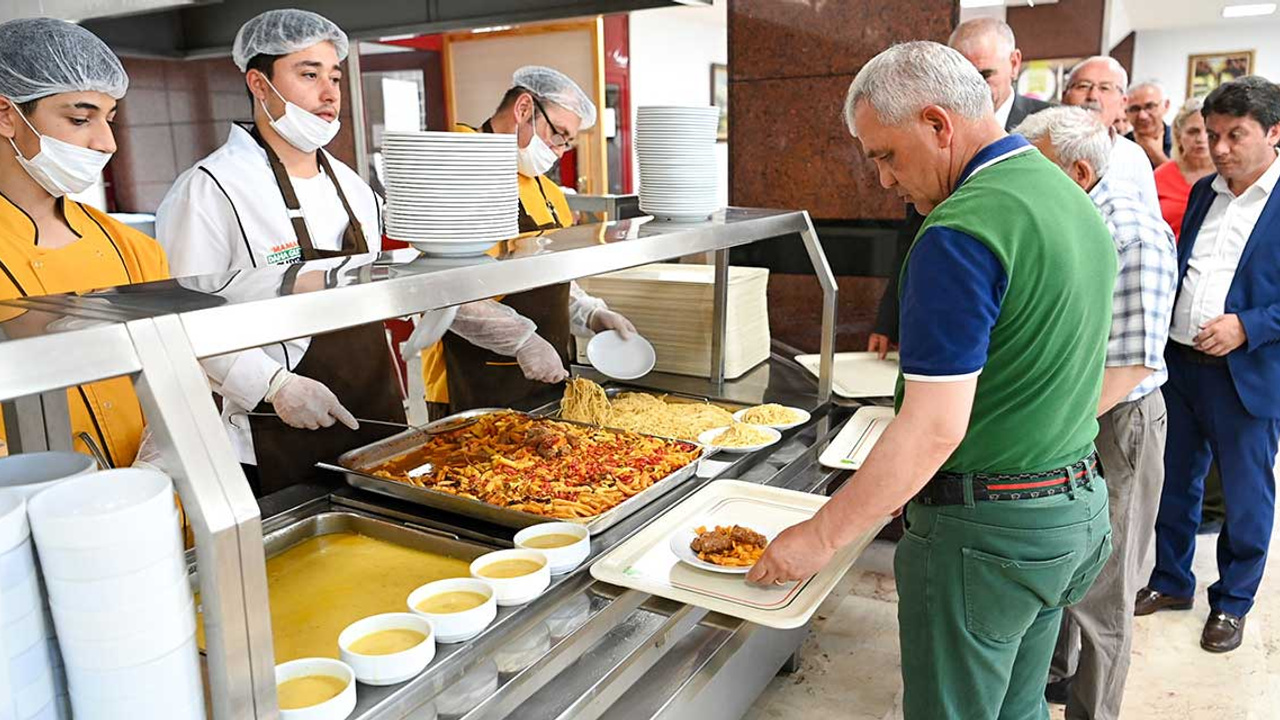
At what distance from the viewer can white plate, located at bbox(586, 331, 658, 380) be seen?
2.61m

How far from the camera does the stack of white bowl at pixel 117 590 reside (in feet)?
2.69

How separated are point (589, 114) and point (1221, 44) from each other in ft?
39.5

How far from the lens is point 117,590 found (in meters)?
0.83

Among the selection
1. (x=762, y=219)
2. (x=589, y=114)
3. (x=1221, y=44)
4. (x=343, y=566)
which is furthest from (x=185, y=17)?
(x=1221, y=44)

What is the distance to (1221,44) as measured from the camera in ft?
38.1

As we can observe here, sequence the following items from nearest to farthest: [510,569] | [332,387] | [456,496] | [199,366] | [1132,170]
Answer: [199,366], [510,569], [456,496], [332,387], [1132,170]

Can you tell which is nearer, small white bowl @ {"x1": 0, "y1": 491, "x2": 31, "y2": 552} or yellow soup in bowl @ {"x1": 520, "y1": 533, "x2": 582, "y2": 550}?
small white bowl @ {"x1": 0, "y1": 491, "x2": 31, "y2": 552}

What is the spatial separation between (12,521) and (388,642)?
0.51m

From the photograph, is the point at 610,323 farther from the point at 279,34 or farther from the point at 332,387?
the point at 279,34

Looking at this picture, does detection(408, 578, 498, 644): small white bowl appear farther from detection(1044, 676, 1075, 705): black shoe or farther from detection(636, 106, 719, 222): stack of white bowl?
detection(1044, 676, 1075, 705): black shoe

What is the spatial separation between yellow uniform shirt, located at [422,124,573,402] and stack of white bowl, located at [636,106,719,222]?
75 cm

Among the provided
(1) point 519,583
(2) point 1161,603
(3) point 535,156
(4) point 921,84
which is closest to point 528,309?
(3) point 535,156

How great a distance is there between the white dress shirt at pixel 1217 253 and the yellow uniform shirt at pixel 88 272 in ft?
9.74

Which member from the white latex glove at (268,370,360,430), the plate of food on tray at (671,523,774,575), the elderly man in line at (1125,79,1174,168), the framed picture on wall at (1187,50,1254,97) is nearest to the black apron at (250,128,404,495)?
the white latex glove at (268,370,360,430)
